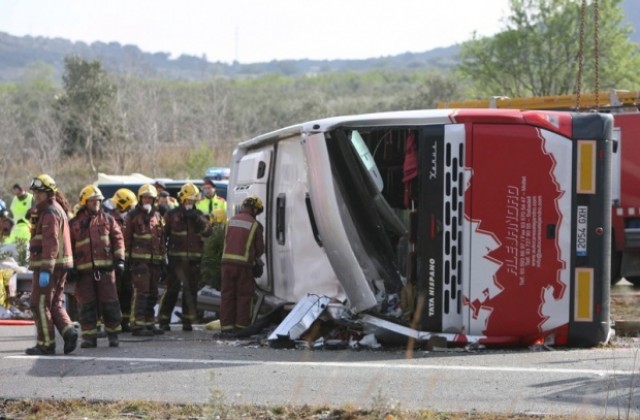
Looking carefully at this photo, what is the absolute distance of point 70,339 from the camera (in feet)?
35.1

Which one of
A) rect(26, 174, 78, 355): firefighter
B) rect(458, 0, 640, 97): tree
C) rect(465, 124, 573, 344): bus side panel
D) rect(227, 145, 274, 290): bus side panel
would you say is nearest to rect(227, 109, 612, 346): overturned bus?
rect(465, 124, 573, 344): bus side panel

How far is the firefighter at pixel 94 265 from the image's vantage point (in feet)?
37.2

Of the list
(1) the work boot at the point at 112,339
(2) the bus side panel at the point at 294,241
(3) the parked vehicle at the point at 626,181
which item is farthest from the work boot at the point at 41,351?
(3) the parked vehicle at the point at 626,181

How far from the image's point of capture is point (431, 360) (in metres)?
9.80

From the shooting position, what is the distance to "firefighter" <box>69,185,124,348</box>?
37.2ft

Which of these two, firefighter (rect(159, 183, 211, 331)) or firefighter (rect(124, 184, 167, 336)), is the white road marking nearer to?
firefighter (rect(124, 184, 167, 336))

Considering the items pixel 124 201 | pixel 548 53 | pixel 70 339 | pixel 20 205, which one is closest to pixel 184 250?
pixel 124 201

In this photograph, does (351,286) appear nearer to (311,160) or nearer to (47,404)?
(311,160)

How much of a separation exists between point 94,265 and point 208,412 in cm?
419

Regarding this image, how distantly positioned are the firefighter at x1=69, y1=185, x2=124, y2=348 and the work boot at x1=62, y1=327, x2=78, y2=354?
0.63 metres

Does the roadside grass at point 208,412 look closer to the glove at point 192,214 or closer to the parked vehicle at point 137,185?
the glove at point 192,214

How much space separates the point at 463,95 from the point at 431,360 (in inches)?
1628

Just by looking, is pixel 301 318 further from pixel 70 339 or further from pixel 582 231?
pixel 582 231

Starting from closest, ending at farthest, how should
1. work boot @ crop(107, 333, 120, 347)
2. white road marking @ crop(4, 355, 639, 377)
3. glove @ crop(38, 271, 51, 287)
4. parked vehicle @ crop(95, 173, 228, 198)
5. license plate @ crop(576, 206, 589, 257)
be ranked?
white road marking @ crop(4, 355, 639, 377), license plate @ crop(576, 206, 589, 257), glove @ crop(38, 271, 51, 287), work boot @ crop(107, 333, 120, 347), parked vehicle @ crop(95, 173, 228, 198)
